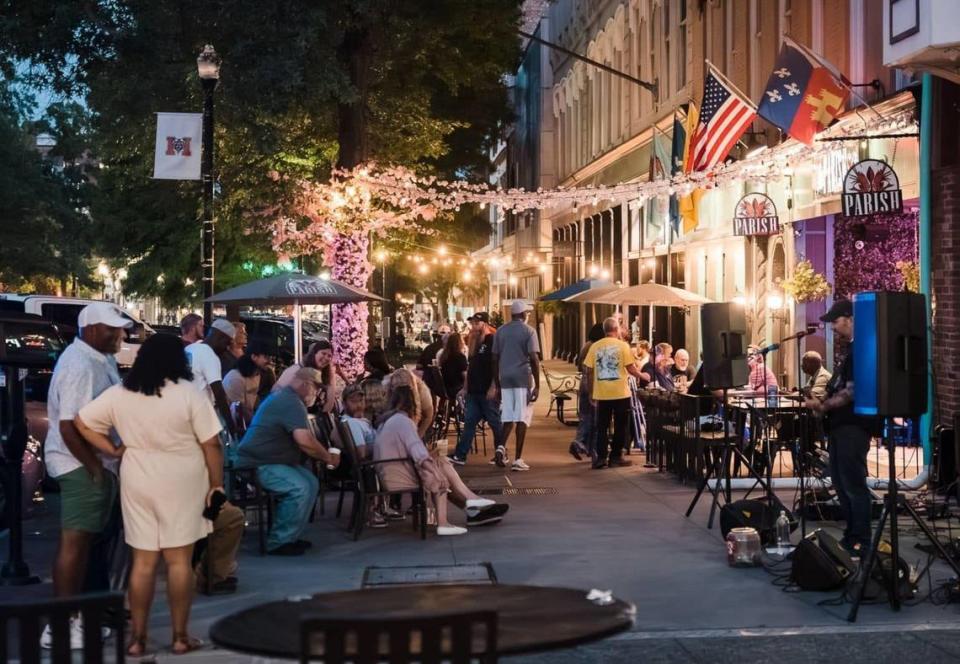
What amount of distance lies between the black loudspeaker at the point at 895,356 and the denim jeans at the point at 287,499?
4.63m

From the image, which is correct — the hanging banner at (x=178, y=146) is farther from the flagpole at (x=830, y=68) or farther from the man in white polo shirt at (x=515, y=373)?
the flagpole at (x=830, y=68)

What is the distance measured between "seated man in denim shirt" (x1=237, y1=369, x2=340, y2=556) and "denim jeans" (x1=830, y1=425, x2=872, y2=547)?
3976 millimetres

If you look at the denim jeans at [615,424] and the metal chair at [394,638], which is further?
the denim jeans at [615,424]

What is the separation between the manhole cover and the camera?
10719mm

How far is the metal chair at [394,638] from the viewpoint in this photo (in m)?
4.39

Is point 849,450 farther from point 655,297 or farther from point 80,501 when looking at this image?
point 655,297

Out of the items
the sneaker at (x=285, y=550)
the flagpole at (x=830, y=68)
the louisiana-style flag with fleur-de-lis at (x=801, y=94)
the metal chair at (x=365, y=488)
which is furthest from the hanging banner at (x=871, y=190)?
the sneaker at (x=285, y=550)

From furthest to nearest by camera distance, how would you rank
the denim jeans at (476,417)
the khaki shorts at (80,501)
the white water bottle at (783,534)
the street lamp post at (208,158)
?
the denim jeans at (476,417) < the street lamp post at (208,158) < the white water bottle at (783,534) < the khaki shorts at (80,501)

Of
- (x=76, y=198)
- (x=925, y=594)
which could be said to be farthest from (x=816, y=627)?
(x=76, y=198)

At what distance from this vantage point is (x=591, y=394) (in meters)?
18.8

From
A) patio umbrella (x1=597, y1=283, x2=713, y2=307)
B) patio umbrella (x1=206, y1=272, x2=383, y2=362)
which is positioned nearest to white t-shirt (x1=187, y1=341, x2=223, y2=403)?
patio umbrella (x1=206, y1=272, x2=383, y2=362)

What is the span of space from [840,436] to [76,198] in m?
54.3

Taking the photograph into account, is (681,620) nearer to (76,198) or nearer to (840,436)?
(840,436)

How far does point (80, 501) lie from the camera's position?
887 cm
